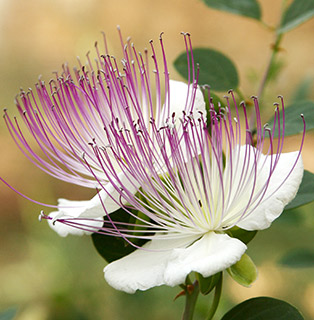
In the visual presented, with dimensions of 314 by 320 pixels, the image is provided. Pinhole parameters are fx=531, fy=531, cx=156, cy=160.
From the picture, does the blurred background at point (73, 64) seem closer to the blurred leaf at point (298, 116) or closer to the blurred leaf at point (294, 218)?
the blurred leaf at point (294, 218)

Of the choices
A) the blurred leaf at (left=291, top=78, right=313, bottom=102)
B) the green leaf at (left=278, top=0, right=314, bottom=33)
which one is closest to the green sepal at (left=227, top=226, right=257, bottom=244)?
the green leaf at (left=278, top=0, right=314, bottom=33)

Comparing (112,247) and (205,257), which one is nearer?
(205,257)

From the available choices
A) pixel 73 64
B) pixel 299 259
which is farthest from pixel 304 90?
pixel 73 64

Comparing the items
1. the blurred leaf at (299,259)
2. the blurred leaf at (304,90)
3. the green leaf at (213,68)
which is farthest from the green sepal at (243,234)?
the blurred leaf at (304,90)

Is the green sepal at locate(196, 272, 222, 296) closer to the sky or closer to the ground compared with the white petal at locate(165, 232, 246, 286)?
closer to the ground

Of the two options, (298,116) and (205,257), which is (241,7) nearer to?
(298,116)

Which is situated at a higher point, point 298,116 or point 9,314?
point 298,116

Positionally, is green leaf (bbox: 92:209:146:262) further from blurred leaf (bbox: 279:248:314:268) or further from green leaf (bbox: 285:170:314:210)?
blurred leaf (bbox: 279:248:314:268)
